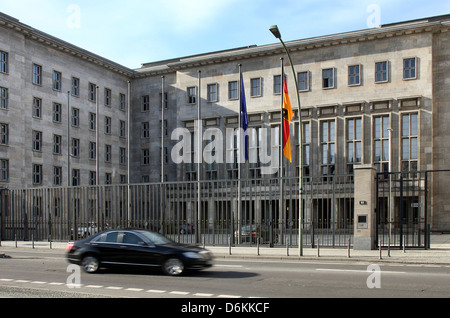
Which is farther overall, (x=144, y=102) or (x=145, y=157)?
(x=144, y=102)

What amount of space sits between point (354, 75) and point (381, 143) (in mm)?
Result: 7410

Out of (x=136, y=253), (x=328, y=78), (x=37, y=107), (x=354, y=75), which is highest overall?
(x=354, y=75)

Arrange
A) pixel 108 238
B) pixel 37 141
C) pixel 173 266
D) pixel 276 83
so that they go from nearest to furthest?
pixel 173 266 → pixel 108 238 → pixel 37 141 → pixel 276 83

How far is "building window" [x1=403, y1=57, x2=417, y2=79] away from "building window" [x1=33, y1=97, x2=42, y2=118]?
3691cm

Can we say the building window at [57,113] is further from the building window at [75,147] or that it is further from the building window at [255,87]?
the building window at [255,87]

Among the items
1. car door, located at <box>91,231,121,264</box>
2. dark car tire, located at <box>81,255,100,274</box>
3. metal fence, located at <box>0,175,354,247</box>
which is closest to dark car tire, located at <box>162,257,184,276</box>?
car door, located at <box>91,231,121,264</box>

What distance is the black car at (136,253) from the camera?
Result: 15.7 meters

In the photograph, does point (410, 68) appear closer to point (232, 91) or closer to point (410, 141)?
point (410, 141)

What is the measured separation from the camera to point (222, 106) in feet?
189

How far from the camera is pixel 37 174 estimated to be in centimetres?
5338

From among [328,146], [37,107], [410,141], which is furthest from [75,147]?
[410,141]

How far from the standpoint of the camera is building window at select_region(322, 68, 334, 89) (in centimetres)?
5266

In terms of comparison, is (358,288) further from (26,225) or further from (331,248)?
(26,225)

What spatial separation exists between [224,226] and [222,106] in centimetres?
2880
